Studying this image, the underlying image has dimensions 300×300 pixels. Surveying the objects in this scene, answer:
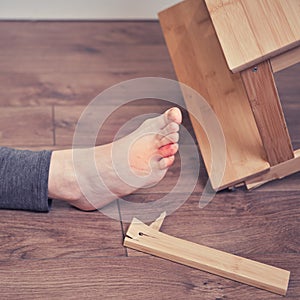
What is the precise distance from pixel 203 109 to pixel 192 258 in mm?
332

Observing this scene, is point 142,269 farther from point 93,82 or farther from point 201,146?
point 93,82

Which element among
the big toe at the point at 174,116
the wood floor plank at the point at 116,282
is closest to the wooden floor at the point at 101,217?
the wood floor plank at the point at 116,282

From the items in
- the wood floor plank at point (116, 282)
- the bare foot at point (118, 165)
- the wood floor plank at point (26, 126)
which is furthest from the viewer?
the wood floor plank at point (26, 126)

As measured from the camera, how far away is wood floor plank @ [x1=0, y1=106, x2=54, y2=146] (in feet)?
4.27

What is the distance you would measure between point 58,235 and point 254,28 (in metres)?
0.48

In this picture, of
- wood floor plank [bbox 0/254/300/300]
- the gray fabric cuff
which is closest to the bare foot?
the gray fabric cuff

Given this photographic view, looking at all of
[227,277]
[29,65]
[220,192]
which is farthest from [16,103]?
[227,277]

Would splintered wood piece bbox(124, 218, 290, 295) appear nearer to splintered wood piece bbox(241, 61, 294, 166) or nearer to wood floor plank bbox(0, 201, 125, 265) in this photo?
wood floor plank bbox(0, 201, 125, 265)

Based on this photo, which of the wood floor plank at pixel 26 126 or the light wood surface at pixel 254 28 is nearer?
the light wood surface at pixel 254 28

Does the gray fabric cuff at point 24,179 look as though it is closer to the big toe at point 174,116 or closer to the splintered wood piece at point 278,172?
the big toe at point 174,116

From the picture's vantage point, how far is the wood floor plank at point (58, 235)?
3.50ft

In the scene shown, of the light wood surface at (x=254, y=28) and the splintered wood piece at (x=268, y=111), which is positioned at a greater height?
the light wood surface at (x=254, y=28)

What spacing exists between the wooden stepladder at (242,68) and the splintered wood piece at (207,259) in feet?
0.52

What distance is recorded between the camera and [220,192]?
1213 mm
